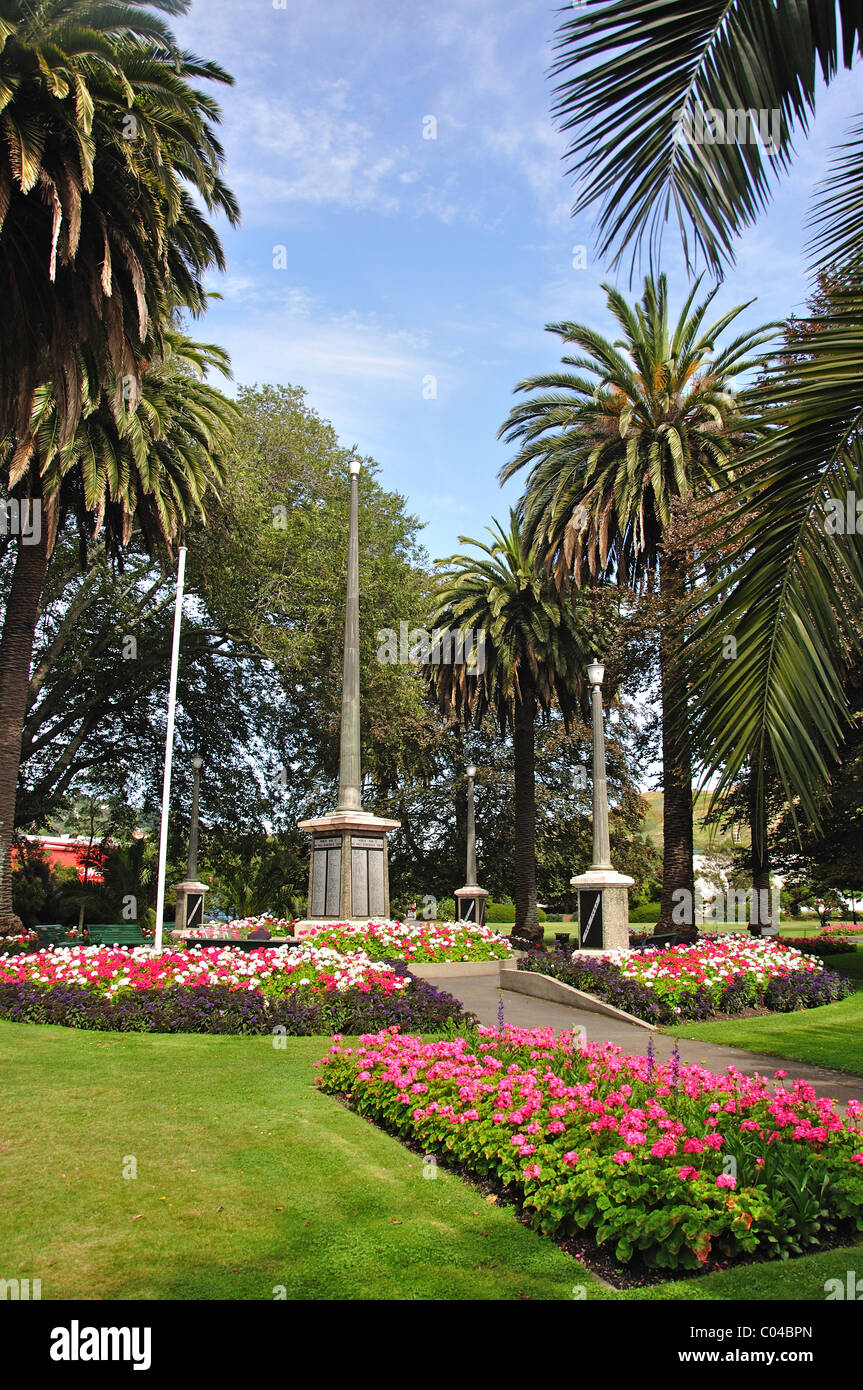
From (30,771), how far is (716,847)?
43.9 meters

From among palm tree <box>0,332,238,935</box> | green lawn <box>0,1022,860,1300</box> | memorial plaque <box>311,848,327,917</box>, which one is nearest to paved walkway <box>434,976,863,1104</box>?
memorial plaque <box>311,848,327,917</box>

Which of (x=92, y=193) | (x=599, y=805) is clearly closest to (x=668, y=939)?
(x=599, y=805)

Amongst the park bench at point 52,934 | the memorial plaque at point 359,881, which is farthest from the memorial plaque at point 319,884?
the park bench at point 52,934

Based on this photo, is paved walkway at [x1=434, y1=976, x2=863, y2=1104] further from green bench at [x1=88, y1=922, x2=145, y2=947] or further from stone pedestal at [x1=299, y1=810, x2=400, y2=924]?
green bench at [x1=88, y1=922, x2=145, y2=947]

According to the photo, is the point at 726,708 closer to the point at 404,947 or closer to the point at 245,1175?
the point at 245,1175

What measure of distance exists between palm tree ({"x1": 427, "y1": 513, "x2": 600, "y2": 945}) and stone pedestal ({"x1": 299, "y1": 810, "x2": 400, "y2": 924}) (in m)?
7.66

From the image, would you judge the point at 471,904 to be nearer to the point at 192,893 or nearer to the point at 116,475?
the point at 192,893

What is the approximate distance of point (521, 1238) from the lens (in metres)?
4.67

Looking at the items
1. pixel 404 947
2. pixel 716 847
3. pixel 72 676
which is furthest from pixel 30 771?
pixel 716 847

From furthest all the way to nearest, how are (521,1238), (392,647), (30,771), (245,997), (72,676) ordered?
1. (392,647)
2. (30,771)
3. (72,676)
4. (245,997)
5. (521,1238)

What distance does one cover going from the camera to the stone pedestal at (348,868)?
17.1 m

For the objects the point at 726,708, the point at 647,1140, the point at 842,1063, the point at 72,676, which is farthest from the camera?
the point at 72,676

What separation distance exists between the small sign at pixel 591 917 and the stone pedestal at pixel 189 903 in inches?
488

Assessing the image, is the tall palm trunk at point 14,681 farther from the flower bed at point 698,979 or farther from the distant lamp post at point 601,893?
the distant lamp post at point 601,893
